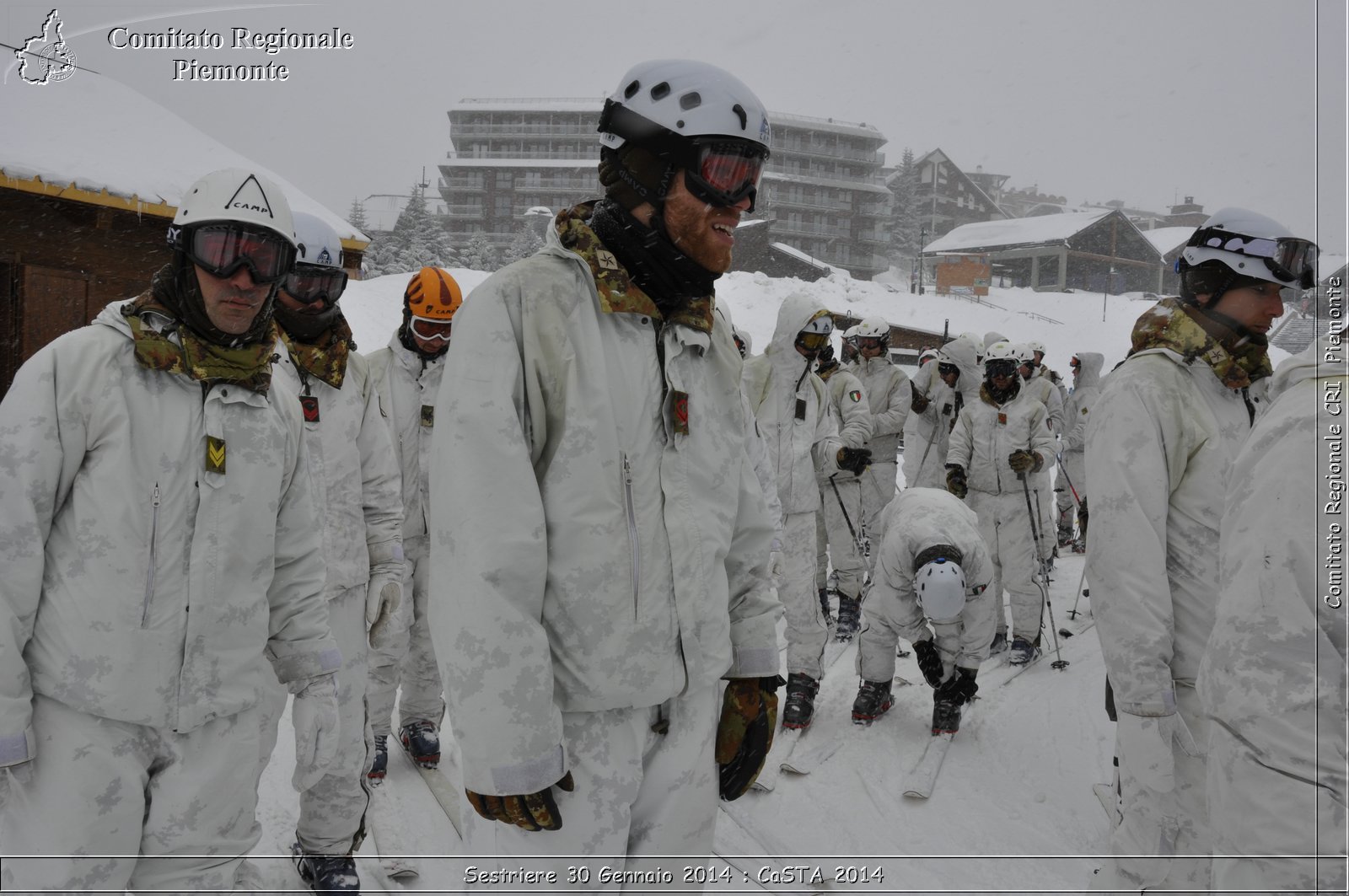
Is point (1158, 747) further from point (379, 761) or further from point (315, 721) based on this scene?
point (379, 761)

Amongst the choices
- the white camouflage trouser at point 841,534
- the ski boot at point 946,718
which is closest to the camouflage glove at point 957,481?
the white camouflage trouser at point 841,534

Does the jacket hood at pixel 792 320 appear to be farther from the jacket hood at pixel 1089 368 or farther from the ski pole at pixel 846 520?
the jacket hood at pixel 1089 368

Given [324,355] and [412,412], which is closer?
[324,355]

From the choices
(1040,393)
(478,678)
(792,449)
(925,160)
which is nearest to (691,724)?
(478,678)

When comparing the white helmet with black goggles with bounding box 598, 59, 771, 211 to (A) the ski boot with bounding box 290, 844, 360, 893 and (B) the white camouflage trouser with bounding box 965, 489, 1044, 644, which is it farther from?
(B) the white camouflage trouser with bounding box 965, 489, 1044, 644

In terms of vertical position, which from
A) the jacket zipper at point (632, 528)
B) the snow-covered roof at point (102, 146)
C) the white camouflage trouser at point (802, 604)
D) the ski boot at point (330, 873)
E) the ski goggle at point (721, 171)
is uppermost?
the snow-covered roof at point (102, 146)

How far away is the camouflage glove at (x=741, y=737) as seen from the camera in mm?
2148

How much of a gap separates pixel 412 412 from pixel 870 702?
3.51 meters

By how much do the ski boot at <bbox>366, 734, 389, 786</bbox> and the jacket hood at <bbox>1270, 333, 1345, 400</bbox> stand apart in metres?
4.42

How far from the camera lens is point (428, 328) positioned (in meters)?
4.81

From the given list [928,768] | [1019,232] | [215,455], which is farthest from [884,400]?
[1019,232]

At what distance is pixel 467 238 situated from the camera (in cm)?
4494

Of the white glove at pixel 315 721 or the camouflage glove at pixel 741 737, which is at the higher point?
the camouflage glove at pixel 741 737

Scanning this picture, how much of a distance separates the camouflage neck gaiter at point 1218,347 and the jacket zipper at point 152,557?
3353 mm
